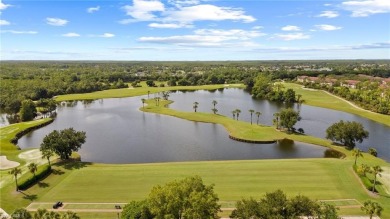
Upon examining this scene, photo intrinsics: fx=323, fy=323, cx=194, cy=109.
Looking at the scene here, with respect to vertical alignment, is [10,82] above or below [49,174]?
above

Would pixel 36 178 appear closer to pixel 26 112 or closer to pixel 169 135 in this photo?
pixel 169 135

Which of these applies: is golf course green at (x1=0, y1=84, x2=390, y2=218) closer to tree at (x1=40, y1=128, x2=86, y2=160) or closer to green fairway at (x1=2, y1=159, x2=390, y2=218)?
green fairway at (x1=2, y1=159, x2=390, y2=218)

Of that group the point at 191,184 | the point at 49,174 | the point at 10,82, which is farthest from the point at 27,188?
the point at 10,82

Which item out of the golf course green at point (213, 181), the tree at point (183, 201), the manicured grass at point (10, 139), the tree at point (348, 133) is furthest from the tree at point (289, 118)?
the manicured grass at point (10, 139)

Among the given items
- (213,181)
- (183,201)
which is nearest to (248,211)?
(183,201)

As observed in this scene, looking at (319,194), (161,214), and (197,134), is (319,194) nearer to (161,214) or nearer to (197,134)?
(161,214)

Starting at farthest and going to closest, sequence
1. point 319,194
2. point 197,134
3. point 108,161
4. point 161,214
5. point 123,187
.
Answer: point 197,134 → point 108,161 → point 123,187 → point 319,194 → point 161,214
